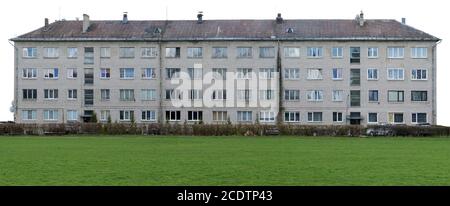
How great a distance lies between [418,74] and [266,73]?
16.8 meters

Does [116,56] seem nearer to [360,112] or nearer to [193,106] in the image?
[193,106]

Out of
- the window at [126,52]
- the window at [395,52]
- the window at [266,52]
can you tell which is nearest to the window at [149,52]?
the window at [126,52]

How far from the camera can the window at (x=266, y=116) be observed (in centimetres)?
8550

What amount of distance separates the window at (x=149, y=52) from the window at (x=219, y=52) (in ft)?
21.5

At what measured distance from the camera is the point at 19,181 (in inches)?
767

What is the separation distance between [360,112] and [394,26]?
34.6ft

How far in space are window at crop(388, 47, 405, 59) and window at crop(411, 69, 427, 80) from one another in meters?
2.25

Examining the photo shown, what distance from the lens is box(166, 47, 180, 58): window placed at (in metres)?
85.4

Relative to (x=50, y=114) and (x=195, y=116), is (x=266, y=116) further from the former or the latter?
(x=50, y=114)

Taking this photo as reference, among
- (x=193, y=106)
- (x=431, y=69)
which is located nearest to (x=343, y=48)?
(x=431, y=69)

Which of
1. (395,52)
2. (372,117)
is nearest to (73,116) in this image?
(372,117)

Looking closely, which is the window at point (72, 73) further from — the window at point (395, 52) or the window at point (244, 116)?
the window at point (395, 52)

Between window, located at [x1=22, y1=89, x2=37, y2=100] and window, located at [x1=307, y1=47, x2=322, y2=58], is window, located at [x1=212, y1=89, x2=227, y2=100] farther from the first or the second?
window, located at [x1=22, y1=89, x2=37, y2=100]

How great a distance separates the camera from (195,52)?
8531cm
